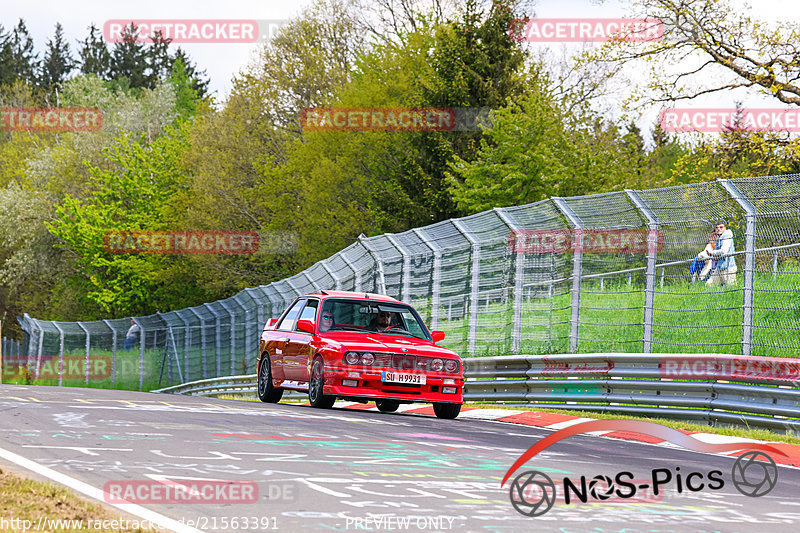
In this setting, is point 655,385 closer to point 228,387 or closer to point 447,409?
point 447,409

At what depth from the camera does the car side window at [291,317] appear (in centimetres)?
1597

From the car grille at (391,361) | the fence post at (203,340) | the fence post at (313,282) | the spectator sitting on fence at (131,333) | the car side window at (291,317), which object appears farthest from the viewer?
the spectator sitting on fence at (131,333)

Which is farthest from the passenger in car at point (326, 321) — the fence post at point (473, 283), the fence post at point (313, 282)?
the fence post at point (313, 282)

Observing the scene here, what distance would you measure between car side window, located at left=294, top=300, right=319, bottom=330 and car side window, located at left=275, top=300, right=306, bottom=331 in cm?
20

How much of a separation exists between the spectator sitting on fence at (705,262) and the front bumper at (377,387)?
11.1 feet

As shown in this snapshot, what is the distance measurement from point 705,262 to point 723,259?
0.30 m

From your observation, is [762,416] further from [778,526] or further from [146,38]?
[146,38]

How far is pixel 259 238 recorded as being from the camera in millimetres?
50250

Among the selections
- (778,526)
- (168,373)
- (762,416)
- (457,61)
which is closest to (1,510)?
(778,526)

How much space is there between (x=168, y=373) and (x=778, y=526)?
31.8 meters

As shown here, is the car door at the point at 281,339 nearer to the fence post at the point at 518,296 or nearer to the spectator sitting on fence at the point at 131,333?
the fence post at the point at 518,296

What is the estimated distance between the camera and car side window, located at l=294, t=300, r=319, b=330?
1529cm

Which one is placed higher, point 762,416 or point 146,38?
point 146,38

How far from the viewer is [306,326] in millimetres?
14797
